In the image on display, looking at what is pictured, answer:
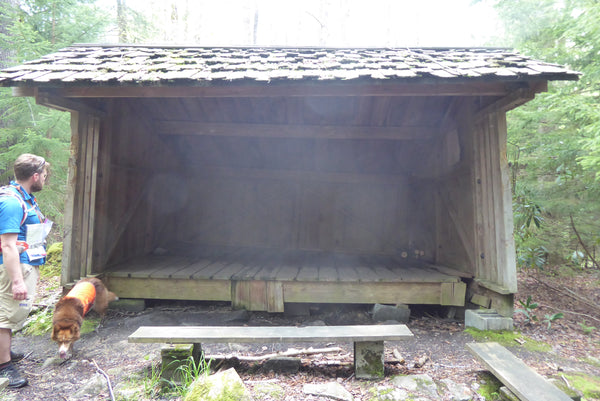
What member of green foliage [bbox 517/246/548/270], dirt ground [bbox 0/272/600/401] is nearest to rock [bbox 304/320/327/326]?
dirt ground [bbox 0/272/600/401]

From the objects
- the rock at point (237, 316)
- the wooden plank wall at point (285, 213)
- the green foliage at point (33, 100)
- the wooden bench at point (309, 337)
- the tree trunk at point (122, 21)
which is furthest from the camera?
the tree trunk at point (122, 21)

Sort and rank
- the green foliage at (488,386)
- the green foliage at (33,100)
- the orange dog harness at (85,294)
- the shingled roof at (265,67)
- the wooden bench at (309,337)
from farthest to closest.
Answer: the green foliage at (33,100)
the shingled roof at (265,67)
the orange dog harness at (85,294)
the wooden bench at (309,337)
the green foliage at (488,386)

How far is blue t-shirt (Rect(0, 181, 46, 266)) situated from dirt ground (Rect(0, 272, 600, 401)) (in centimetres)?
111

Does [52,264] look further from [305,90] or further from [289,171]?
[305,90]

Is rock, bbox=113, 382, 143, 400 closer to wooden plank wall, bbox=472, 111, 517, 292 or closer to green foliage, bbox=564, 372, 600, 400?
green foliage, bbox=564, 372, 600, 400

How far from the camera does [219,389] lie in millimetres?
1823

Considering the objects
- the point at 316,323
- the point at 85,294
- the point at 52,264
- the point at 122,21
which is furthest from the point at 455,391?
the point at 122,21

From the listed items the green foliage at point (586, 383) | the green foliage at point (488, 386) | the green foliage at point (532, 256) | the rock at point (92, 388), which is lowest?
the rock at point (92, 388)

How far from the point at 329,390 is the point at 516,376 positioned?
1.40 metres

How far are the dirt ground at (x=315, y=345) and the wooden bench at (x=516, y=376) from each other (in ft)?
0.71

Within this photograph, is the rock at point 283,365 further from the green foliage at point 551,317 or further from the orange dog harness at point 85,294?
the green foliage at point 551,317

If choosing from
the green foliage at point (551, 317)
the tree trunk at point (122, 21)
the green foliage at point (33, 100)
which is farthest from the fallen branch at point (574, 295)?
the tree trunk at point (122, 21)

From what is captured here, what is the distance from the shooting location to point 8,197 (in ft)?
8.01

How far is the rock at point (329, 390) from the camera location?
2.14 m
